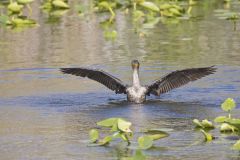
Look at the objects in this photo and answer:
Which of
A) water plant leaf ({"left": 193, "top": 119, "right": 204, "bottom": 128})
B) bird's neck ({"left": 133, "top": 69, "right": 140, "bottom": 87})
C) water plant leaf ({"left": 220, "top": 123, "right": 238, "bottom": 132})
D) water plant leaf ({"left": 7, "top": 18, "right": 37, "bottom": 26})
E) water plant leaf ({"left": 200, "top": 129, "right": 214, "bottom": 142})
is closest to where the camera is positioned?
water plant leaf ({"left": 200, "top": 129, "right": 214, "bottom": 142})

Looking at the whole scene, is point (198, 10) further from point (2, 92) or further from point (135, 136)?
point (135, 136)

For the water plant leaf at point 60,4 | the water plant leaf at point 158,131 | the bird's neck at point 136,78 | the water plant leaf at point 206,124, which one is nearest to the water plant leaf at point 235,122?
the water plant leaf at point 206,124

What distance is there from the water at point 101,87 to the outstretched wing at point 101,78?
→ 20cm

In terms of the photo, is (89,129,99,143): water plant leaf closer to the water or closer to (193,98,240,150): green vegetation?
the water

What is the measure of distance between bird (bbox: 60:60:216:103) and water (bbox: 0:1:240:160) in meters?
0.16

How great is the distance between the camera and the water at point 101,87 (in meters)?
10.5

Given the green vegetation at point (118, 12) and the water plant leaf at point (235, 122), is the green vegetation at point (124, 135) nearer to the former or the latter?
the water plant leaf at point (235, 122)

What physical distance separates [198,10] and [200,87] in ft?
32.0

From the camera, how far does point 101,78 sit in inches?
555

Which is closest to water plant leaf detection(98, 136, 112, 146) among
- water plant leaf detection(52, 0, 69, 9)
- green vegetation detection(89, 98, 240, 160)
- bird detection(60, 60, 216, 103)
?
green vegetation detection(89, 98, 240, 160)

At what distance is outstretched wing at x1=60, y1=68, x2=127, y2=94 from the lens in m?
14.0

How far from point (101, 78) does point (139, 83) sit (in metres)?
0.57

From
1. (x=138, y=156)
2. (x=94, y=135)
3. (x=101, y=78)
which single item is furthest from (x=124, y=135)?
(x=101, y=78)

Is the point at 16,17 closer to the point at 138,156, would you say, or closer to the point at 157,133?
the point at 157,133
